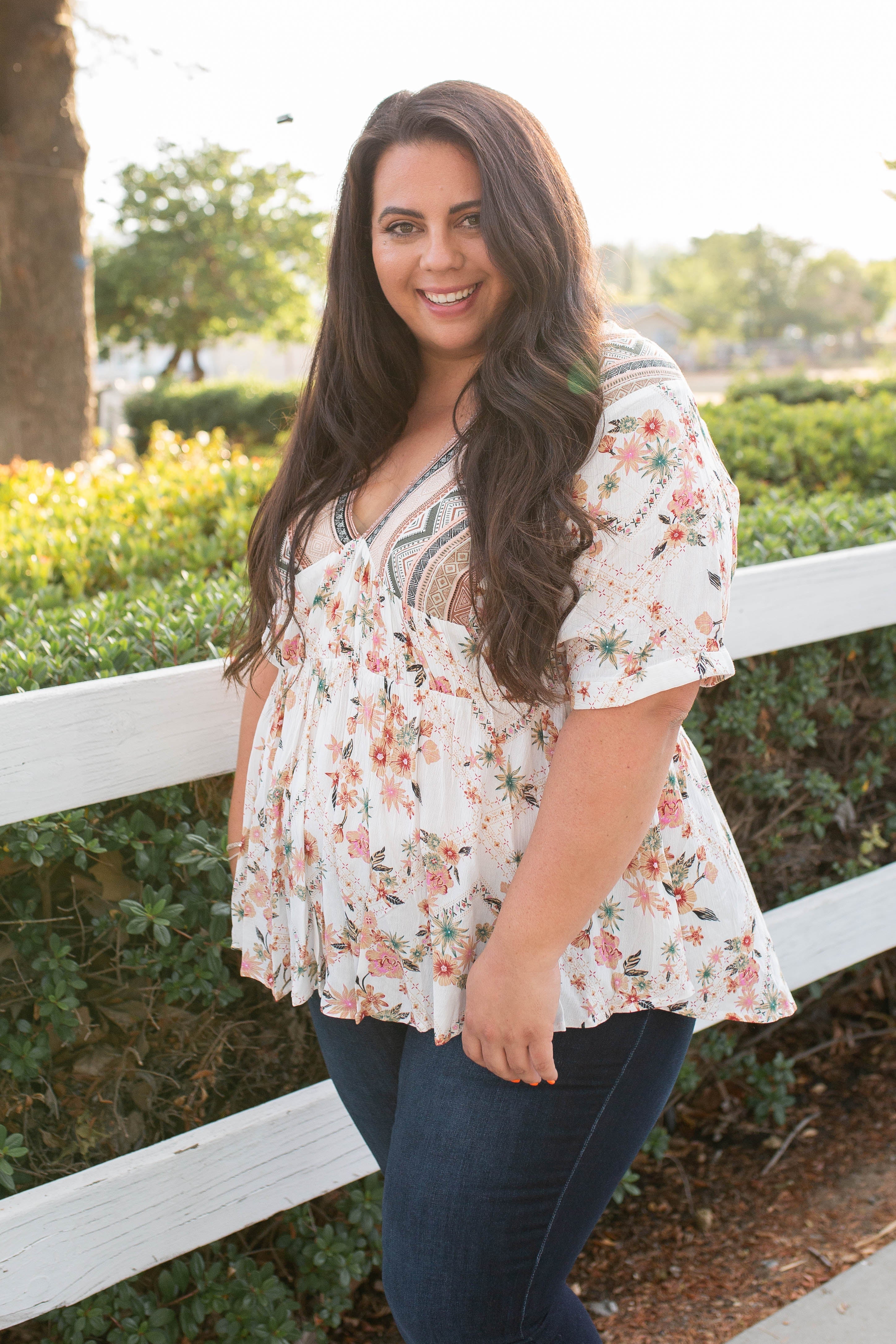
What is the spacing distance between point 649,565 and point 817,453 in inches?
162

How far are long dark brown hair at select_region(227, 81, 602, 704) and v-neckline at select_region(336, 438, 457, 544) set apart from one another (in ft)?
0.14

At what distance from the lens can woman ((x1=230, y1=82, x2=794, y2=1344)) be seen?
1.33 meters

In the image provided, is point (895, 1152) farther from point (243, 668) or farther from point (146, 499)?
point (146, 499)

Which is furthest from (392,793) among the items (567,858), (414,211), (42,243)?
(42,243)

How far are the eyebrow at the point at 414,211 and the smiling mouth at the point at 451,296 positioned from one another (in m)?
0.10

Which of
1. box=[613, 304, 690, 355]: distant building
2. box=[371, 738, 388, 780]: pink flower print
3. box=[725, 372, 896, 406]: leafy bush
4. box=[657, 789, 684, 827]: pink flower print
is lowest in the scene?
box=[613, 304, 690, 355]: distant building

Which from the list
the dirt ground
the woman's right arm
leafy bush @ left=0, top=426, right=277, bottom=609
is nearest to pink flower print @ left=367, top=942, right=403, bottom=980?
the woman's right arm

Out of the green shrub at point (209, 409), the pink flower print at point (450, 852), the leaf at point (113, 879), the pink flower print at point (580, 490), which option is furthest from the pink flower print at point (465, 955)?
the green shrub at point (209, 409)

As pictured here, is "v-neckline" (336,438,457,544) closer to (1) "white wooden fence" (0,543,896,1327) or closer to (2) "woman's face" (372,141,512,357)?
(2) "woman's face" (372,141,512,357)

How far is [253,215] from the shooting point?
3444cm

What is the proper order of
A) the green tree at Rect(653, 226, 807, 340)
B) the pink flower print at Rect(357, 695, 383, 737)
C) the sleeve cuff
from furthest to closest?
1. the green tree at Rect(653, 226, 807, 340)
2. the pink flower print at Rect(357, 695, 383, 737)
3. the sleeve cuff

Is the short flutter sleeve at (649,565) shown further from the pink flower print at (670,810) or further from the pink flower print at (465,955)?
the pink flower print at (465,955)

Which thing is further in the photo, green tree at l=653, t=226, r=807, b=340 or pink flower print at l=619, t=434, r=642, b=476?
green tree at l=653, t=226, r=807, b=340

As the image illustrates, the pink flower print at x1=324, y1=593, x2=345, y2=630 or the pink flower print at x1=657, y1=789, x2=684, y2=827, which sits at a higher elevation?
the pink flower print at x1=324, y1=593, x2=345, y2=630
